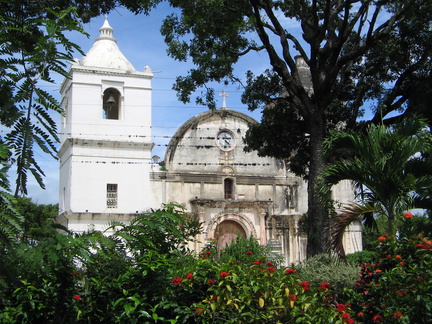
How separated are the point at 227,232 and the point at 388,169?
59.9 feet

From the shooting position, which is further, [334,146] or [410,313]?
[334,146]

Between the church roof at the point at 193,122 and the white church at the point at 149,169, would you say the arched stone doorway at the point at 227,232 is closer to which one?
the white church at the point at 149,169

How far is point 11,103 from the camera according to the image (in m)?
5.18

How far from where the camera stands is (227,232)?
87.2 ft

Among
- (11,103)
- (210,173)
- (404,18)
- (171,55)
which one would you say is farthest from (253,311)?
(210,173)

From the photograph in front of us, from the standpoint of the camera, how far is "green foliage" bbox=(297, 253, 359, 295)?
8.32 meters

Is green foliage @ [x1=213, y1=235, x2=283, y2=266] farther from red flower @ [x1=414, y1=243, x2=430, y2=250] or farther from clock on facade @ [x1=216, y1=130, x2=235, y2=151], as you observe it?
clock on facade @ [x1=216, y1=130, x2=235, y2=151]

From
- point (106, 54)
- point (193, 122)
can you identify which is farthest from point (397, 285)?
point (106, 54)

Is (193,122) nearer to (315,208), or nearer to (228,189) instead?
(228,189)

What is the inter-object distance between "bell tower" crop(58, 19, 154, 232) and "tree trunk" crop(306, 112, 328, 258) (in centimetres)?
1351

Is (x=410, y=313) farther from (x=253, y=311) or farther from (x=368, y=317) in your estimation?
(x=253, y=311)

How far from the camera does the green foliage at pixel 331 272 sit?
8.32 meters

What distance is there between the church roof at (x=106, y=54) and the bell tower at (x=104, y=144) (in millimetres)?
40

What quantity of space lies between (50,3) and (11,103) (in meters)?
4.85
